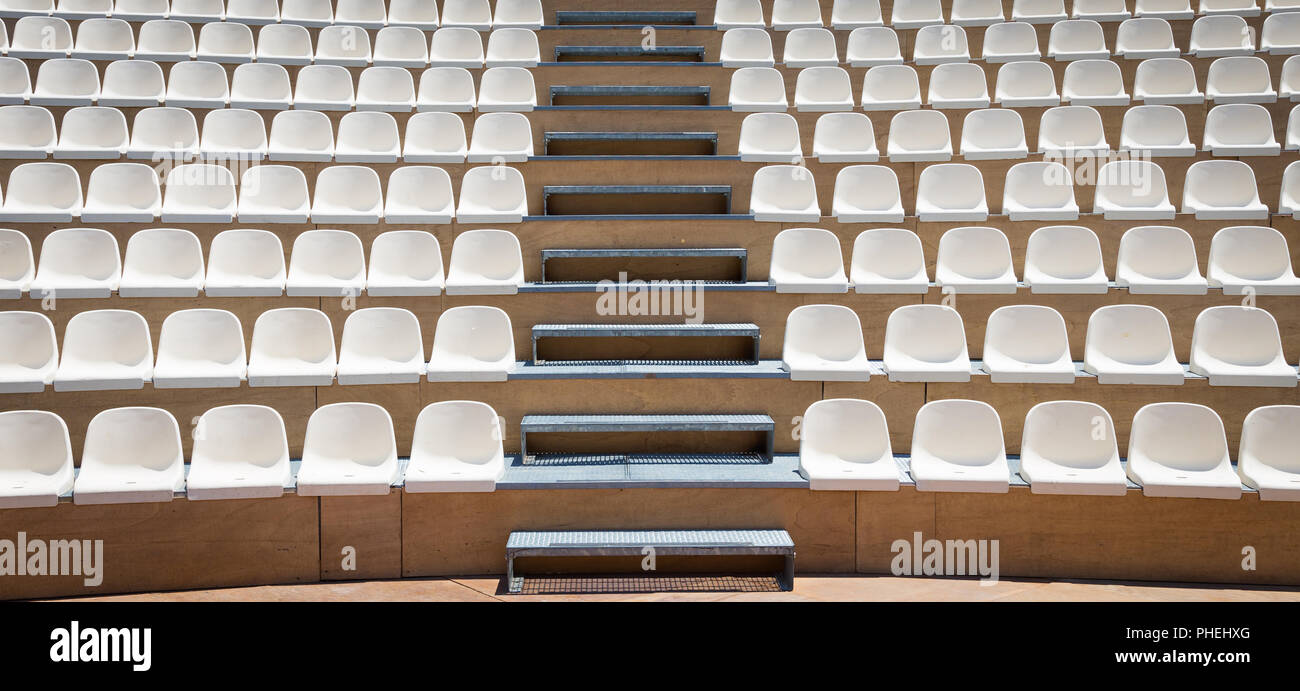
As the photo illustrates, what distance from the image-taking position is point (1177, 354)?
345cm

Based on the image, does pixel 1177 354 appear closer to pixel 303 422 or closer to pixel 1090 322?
pixel 1090 322

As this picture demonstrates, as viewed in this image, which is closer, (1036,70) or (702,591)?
(702,591)

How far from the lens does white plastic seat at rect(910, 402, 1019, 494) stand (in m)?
2.80

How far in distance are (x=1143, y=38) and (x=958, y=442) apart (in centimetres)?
350

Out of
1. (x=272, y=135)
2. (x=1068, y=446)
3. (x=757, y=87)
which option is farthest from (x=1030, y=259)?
(x=272, y=135)

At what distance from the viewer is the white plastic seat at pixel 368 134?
14.0 feet

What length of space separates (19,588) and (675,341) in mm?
2268

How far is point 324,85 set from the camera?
187 inches

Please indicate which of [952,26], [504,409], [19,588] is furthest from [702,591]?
[952,26]

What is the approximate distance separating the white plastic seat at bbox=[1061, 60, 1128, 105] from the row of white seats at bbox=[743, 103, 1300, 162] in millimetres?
289

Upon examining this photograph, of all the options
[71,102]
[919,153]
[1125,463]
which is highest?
[71,102]

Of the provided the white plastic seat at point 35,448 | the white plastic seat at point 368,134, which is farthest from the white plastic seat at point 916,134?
the white plastic seat at point 35,448

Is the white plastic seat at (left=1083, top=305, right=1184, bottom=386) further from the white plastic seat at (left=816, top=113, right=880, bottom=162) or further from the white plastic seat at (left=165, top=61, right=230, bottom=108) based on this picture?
the white plastic seat at (left=165, top=61, right=230, bottom=108)

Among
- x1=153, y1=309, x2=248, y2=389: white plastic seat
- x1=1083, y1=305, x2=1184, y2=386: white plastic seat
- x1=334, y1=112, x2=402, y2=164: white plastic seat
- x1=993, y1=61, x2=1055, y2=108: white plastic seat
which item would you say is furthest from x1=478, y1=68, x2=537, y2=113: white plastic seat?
x1=1083, y1=305, x2=1184, y2=386: white plastic seat
